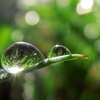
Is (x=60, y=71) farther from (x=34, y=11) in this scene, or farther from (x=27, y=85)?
(x=34, y=11)

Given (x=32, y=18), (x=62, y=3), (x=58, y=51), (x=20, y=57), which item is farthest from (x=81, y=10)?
(x=20, y=57)

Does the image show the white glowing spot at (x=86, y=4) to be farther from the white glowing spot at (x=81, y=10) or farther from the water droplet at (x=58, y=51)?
the water droplet at (x=58, y=51)

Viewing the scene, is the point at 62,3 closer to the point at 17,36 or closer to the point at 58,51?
the point at 17,36

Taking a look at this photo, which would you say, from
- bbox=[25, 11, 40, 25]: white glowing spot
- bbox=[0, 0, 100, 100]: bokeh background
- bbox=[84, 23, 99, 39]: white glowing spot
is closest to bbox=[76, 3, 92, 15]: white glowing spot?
bbox=[0, 0, 100, 100]: bokeh background

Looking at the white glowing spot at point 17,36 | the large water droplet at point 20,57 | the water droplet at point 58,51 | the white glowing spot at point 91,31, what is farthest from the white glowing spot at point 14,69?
the white glowing spot at point 91,31

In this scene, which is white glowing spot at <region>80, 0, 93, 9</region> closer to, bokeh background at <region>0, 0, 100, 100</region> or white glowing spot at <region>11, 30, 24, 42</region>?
bokeh background at <region>0, 0, 100, 100</region>

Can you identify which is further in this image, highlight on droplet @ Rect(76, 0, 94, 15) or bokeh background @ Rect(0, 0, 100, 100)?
highlight on droplet @ Rect(76, 0, 94, 15)
